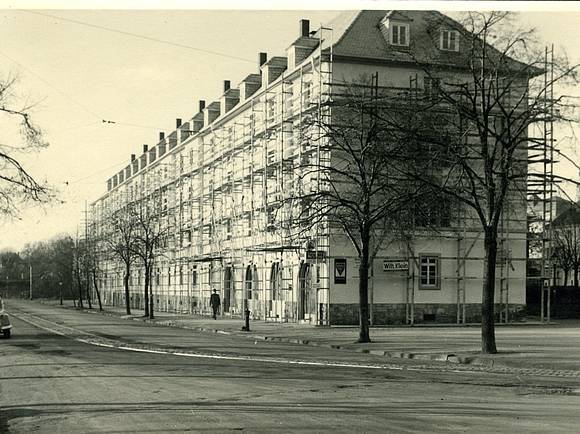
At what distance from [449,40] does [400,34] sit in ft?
61.6

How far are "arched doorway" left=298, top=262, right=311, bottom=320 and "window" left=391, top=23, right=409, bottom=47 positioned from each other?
39.5ft

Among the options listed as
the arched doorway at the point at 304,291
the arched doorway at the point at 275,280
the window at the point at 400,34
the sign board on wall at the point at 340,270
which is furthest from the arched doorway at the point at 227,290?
the window at the point at 400,34

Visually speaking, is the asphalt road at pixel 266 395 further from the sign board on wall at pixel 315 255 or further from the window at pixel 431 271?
the window at pixel 431 271

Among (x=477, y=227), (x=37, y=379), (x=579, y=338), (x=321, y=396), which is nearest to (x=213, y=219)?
(x=477, y=227)

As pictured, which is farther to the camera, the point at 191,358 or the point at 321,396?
the point at 191,358

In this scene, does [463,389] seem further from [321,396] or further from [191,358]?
[191,358]

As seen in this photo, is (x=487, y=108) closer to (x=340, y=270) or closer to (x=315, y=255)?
(x=340, y=270)

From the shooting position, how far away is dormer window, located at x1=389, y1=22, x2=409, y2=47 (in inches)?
1526

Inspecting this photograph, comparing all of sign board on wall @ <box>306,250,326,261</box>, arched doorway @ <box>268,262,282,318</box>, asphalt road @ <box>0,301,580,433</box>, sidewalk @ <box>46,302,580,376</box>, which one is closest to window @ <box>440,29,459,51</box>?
sidewalk @ <box>46,302,580,376</box>

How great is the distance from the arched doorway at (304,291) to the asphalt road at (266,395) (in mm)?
17777

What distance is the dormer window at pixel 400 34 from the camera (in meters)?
38.8

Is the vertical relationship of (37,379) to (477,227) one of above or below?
below

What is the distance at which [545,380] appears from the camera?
602 inches

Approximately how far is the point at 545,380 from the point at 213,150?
41192mm
